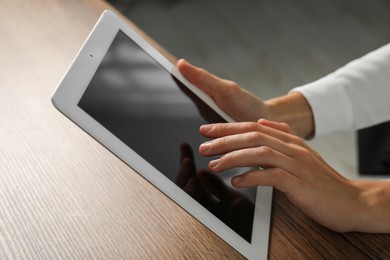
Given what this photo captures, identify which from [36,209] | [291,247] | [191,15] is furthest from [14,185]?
[191,15]

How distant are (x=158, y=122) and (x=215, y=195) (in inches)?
4.5

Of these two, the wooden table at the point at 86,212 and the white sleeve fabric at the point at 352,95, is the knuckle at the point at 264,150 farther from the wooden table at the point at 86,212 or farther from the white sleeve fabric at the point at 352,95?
the white sleeve fabric at the point at 352,95

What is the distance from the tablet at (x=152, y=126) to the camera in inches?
20.3

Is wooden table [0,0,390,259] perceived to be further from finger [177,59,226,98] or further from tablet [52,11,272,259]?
finger [177,59,226,98]

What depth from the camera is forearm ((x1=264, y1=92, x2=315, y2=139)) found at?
795 mm

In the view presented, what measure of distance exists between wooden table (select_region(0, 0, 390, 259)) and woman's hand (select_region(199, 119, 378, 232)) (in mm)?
30

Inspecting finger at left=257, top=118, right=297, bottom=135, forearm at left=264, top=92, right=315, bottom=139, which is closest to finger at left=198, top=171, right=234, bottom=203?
finger at left=257, top=118, right=297, bottom=135

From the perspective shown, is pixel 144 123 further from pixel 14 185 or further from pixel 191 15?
pixel 191 15

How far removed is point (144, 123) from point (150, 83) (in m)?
0.08

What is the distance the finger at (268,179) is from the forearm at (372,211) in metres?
0.09

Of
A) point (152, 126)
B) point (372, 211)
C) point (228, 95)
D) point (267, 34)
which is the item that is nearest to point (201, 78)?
point (228, 95)

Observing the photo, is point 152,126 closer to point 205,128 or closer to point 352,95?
point 205,128

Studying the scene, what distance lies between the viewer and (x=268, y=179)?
583mm

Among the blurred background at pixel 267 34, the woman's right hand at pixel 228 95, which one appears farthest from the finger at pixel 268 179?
the blurred background at pixel 267 34
